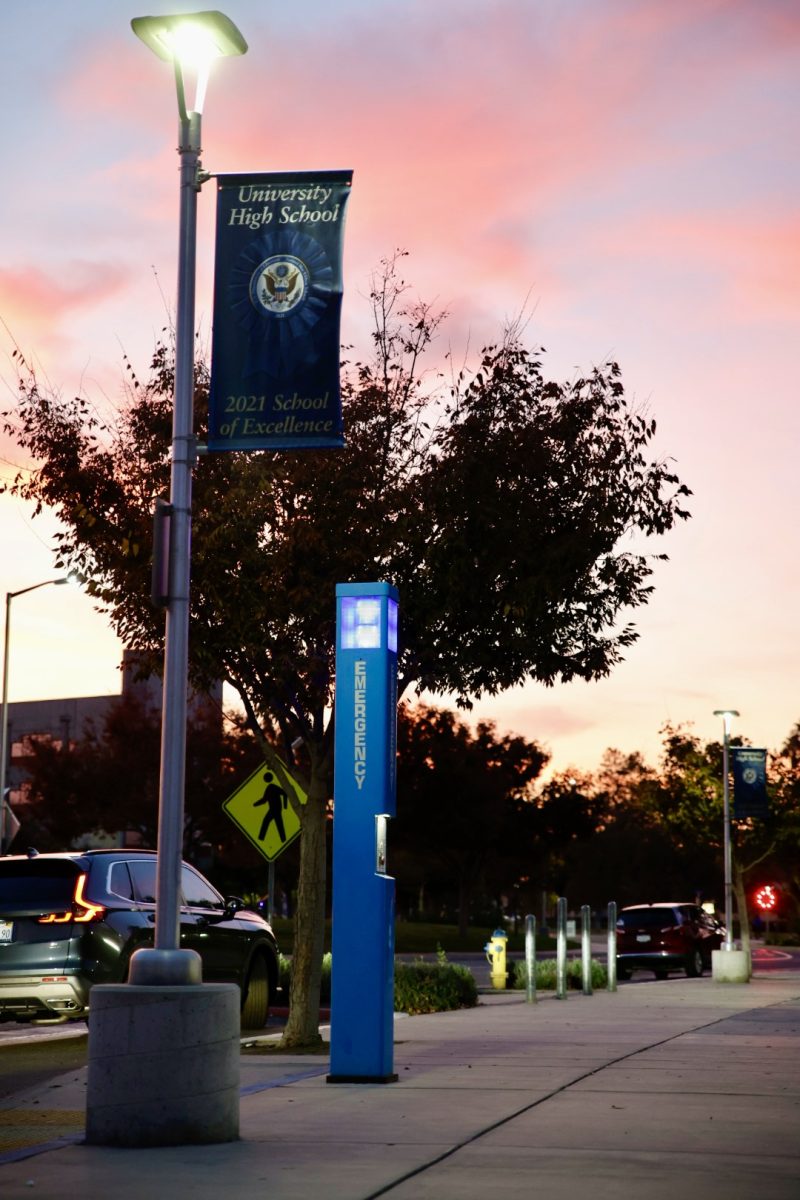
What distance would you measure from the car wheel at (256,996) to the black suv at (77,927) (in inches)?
32.0

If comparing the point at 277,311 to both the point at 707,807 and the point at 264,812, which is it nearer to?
the point at 264,812

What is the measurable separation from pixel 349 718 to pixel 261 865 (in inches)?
2146

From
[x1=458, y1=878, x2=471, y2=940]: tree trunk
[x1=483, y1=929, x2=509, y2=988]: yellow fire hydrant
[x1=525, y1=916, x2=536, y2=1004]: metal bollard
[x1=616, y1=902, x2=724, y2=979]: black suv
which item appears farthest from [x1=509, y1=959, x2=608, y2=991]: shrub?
[x1=458, y1=878, x2=471, y2=940]: tree trunk

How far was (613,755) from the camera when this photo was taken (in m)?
132

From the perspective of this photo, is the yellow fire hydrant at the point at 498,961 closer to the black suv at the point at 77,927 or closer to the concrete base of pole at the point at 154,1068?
the black suv at the point at 77,927

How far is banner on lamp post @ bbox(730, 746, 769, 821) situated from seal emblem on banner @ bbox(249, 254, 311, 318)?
26.3 m

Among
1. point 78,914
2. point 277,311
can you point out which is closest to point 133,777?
point 78,914

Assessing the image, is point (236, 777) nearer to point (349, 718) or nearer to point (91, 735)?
point (91, 735)

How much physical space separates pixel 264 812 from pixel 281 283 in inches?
396

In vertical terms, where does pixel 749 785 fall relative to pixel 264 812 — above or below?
above

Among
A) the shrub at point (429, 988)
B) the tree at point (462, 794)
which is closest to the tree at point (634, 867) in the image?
the tree at point (462, 794)

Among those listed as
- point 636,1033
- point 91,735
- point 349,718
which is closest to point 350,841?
point 349,718

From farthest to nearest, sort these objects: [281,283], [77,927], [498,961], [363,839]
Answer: [498,961], [77,927], [363,839], [281,283]

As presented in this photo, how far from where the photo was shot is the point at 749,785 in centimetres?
3550
